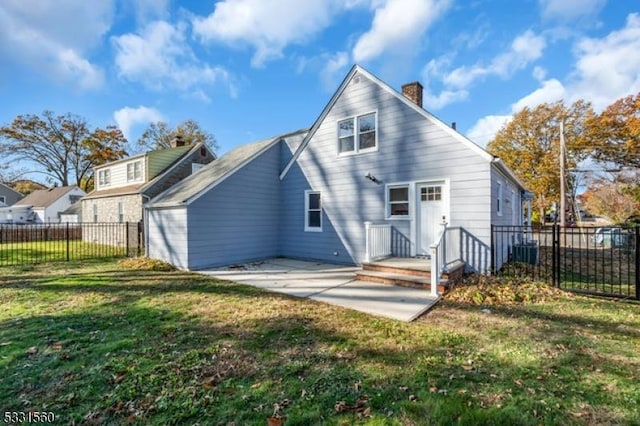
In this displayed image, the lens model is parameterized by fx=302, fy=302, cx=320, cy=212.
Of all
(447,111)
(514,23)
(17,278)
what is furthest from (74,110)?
(514,23)

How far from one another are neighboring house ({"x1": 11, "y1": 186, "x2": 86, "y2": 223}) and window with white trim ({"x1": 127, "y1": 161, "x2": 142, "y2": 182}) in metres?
18.8

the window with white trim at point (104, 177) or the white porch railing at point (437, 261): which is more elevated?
the window with white trim at point (104, 177)

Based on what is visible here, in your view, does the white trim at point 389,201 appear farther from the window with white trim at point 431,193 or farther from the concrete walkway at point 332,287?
the concrete walkway at point 332,287

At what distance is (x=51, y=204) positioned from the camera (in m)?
31.4

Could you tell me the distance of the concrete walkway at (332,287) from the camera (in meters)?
5.59

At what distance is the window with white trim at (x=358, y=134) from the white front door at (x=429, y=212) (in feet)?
7.17

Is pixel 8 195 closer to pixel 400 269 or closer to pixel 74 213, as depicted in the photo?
pixel 74 213

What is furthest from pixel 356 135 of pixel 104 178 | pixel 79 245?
pixel 104 178

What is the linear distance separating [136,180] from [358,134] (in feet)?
47.0

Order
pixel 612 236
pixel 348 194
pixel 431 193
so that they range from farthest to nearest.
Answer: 1. pixel 612 236
2. pixel 348 194
3. pixel 431 193

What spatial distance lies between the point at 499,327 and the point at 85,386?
529 centimetres

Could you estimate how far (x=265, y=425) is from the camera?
2428 millimetres

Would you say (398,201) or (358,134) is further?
(358,134)

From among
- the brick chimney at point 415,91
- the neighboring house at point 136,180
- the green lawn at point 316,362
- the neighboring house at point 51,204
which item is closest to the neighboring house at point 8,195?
the neighboring house at point 51,204
